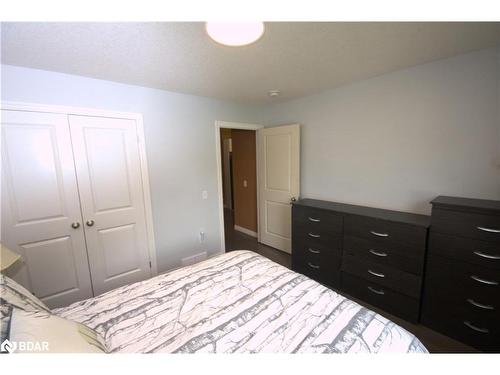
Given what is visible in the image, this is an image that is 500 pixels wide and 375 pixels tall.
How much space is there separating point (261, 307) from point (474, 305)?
5.38ft

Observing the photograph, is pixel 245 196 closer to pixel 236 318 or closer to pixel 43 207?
pixel 43 207

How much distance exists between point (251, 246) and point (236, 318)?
2.48 meters

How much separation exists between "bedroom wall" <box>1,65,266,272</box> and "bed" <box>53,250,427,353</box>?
1.24 meters

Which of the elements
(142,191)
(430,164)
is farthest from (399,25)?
(142,191)

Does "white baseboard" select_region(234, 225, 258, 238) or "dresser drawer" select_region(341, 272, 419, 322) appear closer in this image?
"dresser drawer" select_region(341, 272, 419, 322)

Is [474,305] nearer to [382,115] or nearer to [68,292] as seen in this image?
[382,115]

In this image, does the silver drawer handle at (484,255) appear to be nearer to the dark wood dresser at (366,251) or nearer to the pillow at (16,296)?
the dark wood dresser at (366,251)

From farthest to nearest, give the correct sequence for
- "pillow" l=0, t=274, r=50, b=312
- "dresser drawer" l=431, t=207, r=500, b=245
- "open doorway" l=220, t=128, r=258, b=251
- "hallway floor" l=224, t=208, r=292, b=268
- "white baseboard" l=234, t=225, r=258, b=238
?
"white baseboard" l=234, t=225, r=258, b=238 < "open doorway" l=220, t=128, r=258, b=251 < "hallway floor" l=224, t=208, r=292, b=268 < "dresser drawer" l=431, t=207, r=500, b=245 < "pillow" l=0, t=274, r=50, b=312

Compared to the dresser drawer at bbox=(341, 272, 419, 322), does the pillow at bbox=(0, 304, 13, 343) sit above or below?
above

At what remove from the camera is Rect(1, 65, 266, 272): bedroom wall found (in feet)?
6.36

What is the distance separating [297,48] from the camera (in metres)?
1.50

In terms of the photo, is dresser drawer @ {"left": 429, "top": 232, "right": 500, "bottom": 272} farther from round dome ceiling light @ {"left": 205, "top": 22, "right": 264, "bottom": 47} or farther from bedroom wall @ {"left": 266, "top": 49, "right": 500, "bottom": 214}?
round dome ceiling light @ {"left": 205, "top": 22, "right": 264, "bottom": 47}

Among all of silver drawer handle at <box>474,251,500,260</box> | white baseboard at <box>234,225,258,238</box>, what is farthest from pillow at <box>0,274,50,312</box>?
white baseboard at <box>234,225,258,238</box>
